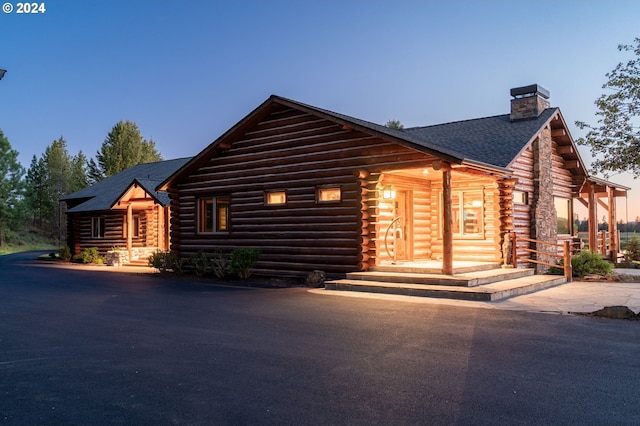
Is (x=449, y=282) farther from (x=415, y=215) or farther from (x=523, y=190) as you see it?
(x=523, y=190)

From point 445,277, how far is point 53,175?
216 feet

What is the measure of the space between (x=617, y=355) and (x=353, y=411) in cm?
383

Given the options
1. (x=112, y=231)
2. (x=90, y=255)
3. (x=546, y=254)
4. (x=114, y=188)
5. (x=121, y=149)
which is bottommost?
(x=90, y=255)

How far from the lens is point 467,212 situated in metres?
16.3

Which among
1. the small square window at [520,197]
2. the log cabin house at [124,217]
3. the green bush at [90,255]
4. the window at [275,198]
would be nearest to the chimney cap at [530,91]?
the small square window at [520,197]

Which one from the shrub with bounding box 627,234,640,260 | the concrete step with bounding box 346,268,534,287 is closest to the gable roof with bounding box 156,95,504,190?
the concrete step with bounding box 346,268,534,287

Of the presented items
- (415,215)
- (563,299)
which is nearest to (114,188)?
(415,215)

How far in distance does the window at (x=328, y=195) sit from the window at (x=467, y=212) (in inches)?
153

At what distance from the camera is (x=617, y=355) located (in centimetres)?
607

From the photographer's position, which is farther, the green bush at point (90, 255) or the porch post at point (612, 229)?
the green bush at point (90, 255)

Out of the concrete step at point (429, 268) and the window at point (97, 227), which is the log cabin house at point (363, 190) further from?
the window at point (97, 227)

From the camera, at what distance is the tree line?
49.0m

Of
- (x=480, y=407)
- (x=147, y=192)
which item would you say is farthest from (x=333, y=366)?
(x=147, y=192)

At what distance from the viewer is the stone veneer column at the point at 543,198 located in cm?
1650
